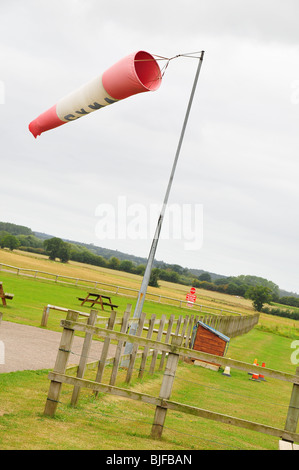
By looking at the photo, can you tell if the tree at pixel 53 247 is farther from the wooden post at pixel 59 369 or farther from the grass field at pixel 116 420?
the wooden post at pixel 59 369

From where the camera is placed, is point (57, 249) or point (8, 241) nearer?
point (57, 249)

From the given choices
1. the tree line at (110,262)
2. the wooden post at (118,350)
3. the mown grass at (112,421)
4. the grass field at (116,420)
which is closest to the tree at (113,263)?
the tree line at (110,262)

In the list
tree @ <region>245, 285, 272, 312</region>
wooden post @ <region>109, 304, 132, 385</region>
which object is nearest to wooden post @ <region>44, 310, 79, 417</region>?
wooden post @ <region>109, 304, 132, 385</region>

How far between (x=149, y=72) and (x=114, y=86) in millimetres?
671

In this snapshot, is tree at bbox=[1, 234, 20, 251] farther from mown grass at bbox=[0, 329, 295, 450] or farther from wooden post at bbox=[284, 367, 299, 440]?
wooden post at bbox=[284, 367, 299, 440]

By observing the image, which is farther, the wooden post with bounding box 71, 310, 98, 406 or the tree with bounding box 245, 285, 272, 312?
the tree with bounding box 245, 285, 272, 312

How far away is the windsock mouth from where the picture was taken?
29.6 feet

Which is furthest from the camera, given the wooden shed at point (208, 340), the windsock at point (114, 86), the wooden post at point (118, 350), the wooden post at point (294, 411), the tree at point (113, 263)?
the tree at point (113, 263)

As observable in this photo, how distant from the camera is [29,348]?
13.2 m

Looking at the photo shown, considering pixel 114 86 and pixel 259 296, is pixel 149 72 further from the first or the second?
pixel 259 296

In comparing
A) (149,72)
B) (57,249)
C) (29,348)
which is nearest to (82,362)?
(149,72)

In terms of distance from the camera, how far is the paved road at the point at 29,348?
441 inches

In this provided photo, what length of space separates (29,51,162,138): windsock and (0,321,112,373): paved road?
13.8 feet
